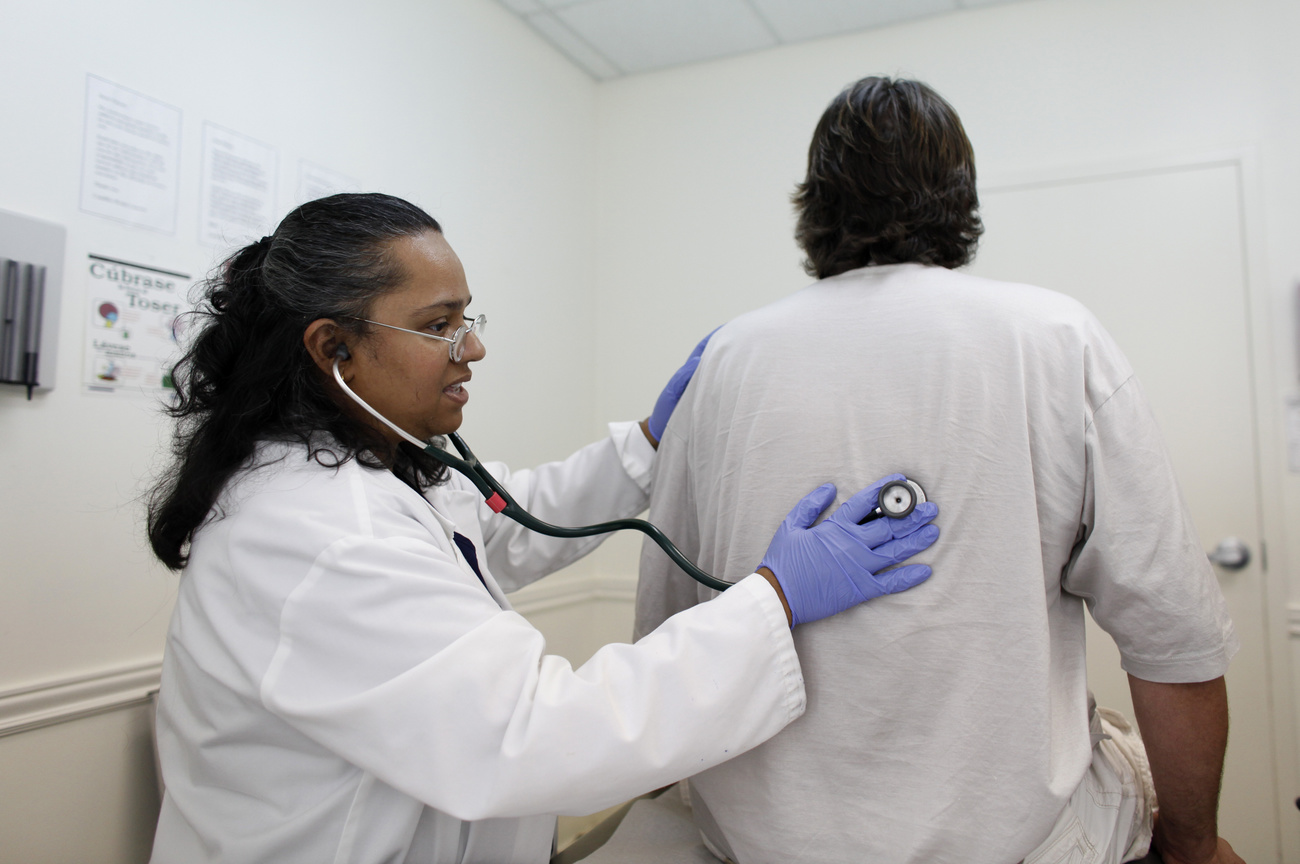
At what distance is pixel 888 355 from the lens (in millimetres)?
946

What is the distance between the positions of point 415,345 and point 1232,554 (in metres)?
1.95

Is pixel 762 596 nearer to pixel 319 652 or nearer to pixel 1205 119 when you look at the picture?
pixel 319 652

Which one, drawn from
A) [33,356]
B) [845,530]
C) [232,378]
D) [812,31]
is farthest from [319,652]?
[812,31]

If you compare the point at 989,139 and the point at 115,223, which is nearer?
the point at 115,223

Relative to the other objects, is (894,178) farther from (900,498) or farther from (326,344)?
(326,344)

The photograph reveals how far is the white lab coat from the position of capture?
781mm

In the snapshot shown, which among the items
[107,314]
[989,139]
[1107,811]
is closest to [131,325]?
[107,314]

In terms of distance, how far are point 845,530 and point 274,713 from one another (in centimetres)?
64

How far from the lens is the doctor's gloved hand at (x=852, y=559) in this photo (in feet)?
2.93

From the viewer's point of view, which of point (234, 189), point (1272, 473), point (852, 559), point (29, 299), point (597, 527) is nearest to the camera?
point (852, 559)

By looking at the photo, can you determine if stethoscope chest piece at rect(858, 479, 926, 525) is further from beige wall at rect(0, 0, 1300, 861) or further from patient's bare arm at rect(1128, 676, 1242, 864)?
beige wall at rect(0, 0, 1300, 861)

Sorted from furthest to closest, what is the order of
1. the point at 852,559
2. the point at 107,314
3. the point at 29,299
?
the point at 107,314
the point at 29,299
the point at 852,559

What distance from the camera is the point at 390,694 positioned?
2.54 feet

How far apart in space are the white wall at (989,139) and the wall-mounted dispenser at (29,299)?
1.66 meters
